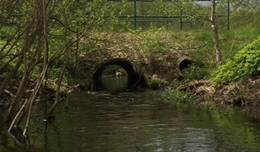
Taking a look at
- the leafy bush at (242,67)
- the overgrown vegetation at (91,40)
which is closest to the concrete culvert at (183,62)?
the overgrown vegetation at (91,40)

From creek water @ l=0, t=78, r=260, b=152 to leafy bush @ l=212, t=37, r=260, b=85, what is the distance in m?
2.36

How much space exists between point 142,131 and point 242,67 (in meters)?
7.16

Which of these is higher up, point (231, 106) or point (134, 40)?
point (134, 40)

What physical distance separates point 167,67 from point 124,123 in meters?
12.2

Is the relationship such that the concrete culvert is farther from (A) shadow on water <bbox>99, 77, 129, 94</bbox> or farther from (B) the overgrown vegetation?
(A) shadow on water <bbox>99, 77, 129, 94</bbox>

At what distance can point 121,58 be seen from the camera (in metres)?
24.2

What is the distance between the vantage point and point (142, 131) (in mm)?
10398

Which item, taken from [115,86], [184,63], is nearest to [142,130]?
[184,63]

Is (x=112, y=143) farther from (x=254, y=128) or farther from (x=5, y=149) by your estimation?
(x=254, y=128)

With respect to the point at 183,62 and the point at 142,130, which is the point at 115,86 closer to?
the point at 183,62

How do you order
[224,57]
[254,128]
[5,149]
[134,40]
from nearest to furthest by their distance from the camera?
[5,149] → [254,128] → [224,57] → [134,40]

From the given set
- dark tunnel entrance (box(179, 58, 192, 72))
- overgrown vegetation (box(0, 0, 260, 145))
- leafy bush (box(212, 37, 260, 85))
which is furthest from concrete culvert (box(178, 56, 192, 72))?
leafy bush (box(212, 37, 260, 85))

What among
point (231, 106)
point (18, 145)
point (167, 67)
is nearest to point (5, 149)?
point (18, 145)

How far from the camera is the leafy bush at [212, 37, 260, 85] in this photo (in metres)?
15.9
